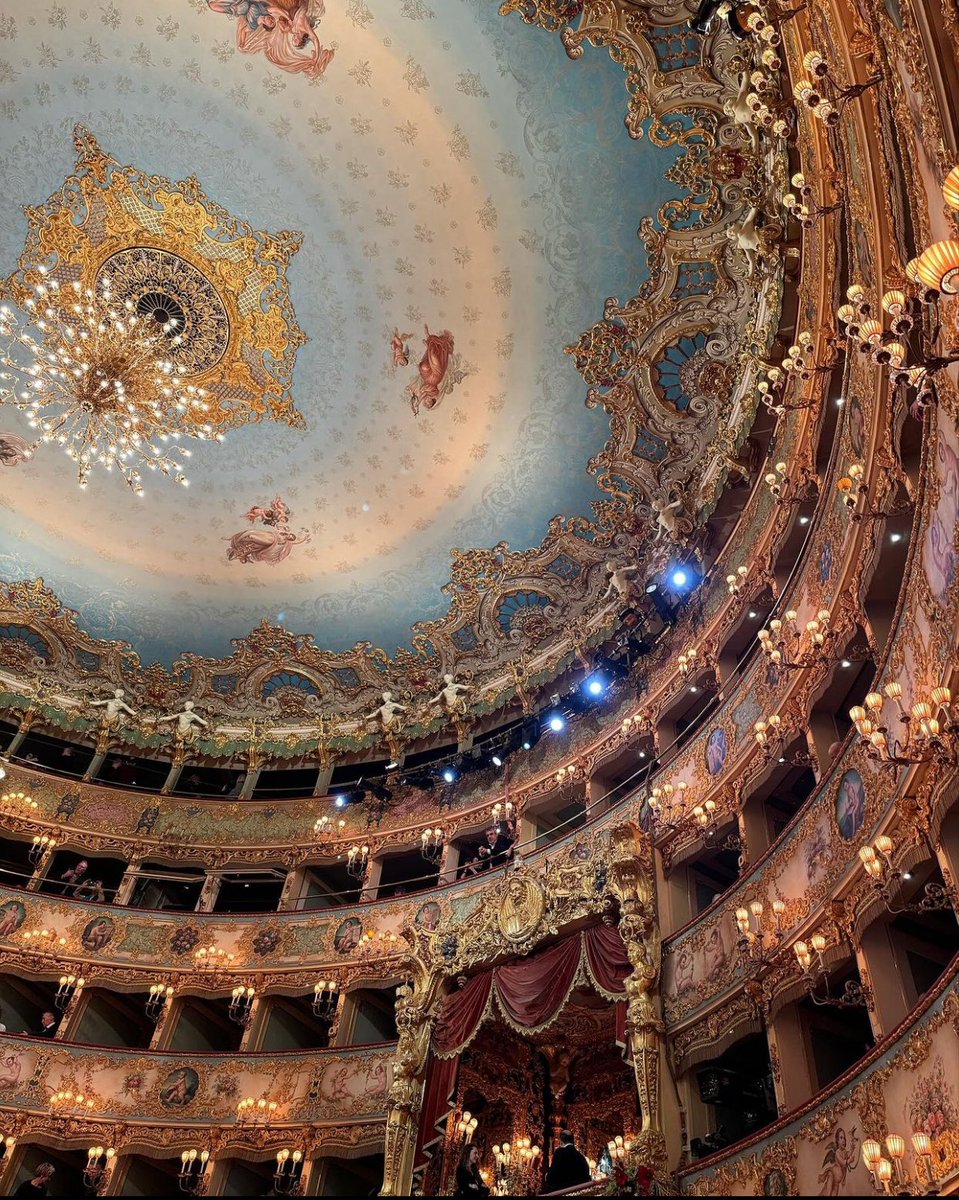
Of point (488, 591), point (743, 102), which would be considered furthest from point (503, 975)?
point (743, 102)

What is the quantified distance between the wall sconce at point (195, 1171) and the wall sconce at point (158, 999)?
2.58 m

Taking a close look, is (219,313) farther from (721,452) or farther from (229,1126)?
(229,1126)

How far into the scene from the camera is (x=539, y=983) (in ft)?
39.3

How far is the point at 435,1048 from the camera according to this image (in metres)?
12.5

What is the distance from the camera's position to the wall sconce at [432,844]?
16786mm

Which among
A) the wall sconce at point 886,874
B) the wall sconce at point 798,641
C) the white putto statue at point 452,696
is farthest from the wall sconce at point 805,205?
the white putto statue at point 452,696

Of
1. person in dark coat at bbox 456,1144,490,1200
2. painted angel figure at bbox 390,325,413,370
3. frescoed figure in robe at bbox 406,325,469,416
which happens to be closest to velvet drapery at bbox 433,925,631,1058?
person in dark coat at bbox 456,1144,490,1200

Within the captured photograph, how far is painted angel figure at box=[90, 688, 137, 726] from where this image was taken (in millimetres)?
20125

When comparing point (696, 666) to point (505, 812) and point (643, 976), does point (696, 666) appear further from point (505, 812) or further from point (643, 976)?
point (505, 812)

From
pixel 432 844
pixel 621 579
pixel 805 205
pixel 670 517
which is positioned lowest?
pixel 432 844

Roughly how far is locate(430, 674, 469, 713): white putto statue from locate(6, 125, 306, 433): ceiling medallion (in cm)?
725

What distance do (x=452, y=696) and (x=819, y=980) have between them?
1169 centimetres

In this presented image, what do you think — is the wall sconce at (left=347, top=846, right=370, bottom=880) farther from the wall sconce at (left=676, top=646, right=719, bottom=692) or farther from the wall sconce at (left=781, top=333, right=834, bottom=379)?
the wall sconce at (left=781, top=333, right=834, bottom=379)

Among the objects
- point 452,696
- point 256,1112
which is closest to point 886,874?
point 256,1112
